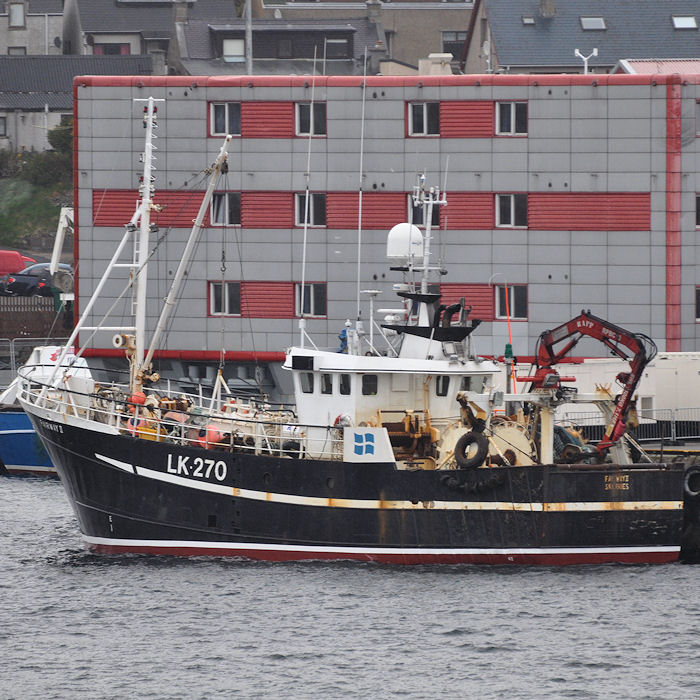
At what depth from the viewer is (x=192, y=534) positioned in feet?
116

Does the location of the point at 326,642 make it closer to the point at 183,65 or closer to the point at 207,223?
the point at 207,223

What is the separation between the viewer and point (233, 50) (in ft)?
287

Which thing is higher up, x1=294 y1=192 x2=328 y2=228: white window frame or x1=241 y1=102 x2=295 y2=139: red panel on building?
x1=241 y1=102 x2=295 y2=139: red panel on building

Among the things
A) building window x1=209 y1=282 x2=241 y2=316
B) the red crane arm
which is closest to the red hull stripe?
the red crane arm

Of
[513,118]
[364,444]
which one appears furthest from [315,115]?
[364,444]

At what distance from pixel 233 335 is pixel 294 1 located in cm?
5749

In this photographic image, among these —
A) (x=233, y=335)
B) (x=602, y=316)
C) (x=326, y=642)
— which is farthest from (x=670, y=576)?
(x=233, y=335)

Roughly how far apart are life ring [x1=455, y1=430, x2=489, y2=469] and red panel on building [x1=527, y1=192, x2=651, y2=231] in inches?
828

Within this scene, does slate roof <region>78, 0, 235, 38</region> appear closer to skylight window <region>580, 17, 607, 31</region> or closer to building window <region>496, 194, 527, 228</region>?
skylight window <region>580, 17, 607, 31</region>

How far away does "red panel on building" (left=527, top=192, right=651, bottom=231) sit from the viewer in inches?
2105

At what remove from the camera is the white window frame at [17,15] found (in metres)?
99.1

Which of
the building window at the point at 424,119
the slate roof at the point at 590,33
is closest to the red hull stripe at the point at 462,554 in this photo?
the building window at the point at 424,119

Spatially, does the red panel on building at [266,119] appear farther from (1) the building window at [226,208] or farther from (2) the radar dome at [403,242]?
(2) the radar dome at [403,242]

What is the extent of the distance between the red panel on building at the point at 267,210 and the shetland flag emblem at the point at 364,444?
21.3 m
